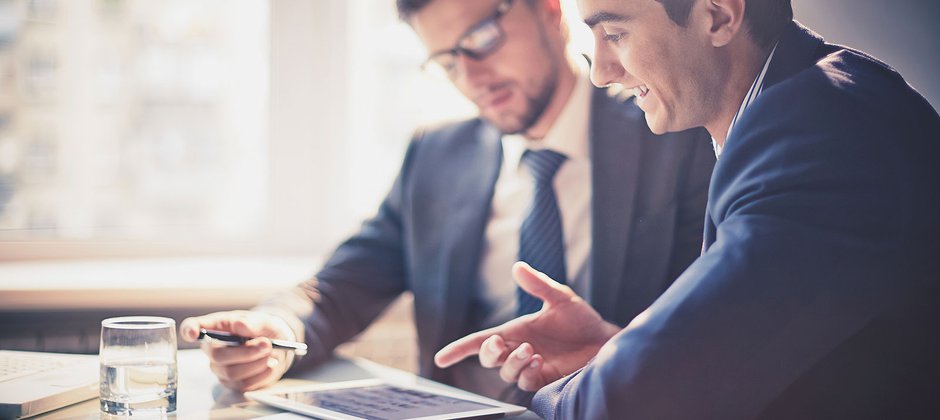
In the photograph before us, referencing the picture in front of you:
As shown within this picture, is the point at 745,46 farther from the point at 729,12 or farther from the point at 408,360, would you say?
the point at 408,360

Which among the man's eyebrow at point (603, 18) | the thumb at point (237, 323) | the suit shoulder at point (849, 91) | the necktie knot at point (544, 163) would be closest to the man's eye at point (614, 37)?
the man's eyebrow at point (603, 18)

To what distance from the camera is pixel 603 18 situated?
641 millimetres

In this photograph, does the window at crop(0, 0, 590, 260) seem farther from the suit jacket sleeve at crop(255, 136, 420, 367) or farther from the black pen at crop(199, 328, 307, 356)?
the black pen at crop(199, 328, 307, 356)

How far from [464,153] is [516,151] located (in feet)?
0.48

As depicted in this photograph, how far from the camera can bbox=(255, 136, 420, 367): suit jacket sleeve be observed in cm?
130

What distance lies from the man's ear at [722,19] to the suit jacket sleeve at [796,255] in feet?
0.20

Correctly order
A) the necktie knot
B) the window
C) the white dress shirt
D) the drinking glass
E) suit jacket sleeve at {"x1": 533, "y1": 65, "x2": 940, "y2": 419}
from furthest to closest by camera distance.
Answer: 1. the window
2. the necktie knot
3. the white dress shirt
4. the drinking glass
5. suit jacket sleeve at {"x1": 533, "y1": 65, "x2": 940, "y2": 419}

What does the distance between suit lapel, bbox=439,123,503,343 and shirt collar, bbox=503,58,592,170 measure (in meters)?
0.11

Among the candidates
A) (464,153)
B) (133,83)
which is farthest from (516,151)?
(133,83)

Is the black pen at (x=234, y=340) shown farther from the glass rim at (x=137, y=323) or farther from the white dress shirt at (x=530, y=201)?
the white dress shirt at (x=530, y=201)

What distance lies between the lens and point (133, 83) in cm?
212

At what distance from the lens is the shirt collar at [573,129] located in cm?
103

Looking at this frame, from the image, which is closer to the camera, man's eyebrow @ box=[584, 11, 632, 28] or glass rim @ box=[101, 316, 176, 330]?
man's eyebrow @ box=[584, 11, 632, 28]

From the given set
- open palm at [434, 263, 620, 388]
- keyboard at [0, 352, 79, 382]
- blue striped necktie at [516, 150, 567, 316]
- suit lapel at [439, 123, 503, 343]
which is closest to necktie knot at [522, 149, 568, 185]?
blue striped necktie at [516, 150, 567, 316]
